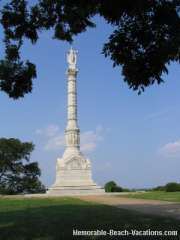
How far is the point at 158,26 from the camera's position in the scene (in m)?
10.0

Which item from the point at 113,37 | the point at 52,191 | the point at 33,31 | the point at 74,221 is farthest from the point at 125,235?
the point at 52,191

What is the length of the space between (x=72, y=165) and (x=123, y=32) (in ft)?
141

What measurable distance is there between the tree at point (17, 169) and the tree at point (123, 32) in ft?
154

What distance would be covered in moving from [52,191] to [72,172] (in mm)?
3586

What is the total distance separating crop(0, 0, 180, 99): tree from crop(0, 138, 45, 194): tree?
46879 mm

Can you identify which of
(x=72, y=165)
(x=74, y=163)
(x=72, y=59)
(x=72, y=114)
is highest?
(x=72, y=59)

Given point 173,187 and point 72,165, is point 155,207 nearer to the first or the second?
point 173,187

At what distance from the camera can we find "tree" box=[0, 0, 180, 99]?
981 centimetres

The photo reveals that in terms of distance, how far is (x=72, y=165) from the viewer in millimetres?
52750

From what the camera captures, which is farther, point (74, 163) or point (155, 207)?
point (74, 163)

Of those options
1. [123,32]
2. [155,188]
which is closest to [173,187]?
[155,188]

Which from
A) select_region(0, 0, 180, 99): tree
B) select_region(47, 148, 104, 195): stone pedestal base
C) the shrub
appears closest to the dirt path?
select_region(0, 0, 180, 99): tree

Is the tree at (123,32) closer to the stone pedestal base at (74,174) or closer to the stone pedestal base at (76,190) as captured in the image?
the stone pedestal base at (76,190)

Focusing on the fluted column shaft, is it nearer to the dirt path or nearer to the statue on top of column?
the statue on top of column
